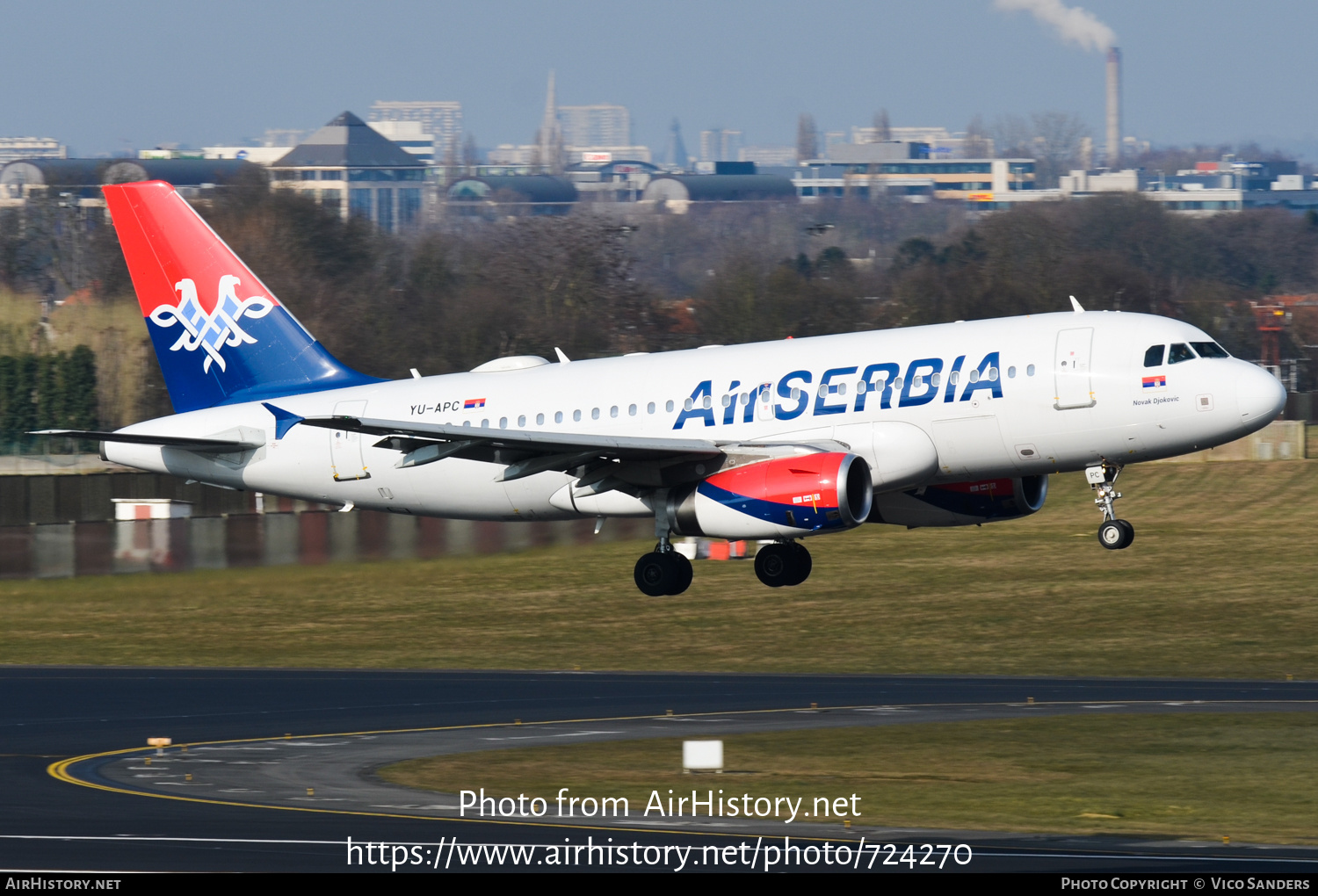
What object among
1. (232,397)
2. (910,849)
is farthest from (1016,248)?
(910,849)

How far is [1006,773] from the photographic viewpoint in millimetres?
43844

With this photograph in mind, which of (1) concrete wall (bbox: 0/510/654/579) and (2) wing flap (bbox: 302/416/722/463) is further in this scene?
(1) concrete wall (bbox: 0/510/654/579)

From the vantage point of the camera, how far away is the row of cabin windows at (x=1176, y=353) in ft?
141

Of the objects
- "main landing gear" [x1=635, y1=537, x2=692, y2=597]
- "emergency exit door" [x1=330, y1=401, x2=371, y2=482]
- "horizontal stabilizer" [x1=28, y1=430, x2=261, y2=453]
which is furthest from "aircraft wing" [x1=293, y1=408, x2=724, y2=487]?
"horizontal stabilizer" [x1=28, y1=430, x2=261, y2=453]

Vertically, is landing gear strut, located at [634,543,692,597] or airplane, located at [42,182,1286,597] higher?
airplane, located at [42,182,1286,597]

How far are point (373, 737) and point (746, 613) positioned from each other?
27474 mm

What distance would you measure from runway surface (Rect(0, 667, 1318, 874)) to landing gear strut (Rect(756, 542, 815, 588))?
6968 mm

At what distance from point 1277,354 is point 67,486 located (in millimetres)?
87523

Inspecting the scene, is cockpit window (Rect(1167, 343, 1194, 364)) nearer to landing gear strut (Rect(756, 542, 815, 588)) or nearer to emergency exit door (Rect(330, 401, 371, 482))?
landing gear strut (Rect(756, 542, 815, 588))

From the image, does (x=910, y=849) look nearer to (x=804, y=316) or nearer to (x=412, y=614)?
(x=412, y=614)

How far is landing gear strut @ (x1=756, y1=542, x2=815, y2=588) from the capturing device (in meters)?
46.3

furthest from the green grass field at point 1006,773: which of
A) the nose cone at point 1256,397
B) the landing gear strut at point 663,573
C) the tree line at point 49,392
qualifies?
the tree line at point 49,392

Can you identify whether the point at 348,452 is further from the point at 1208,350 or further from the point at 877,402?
the point at 1208,350

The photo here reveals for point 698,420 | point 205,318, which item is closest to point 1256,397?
point 698,420
